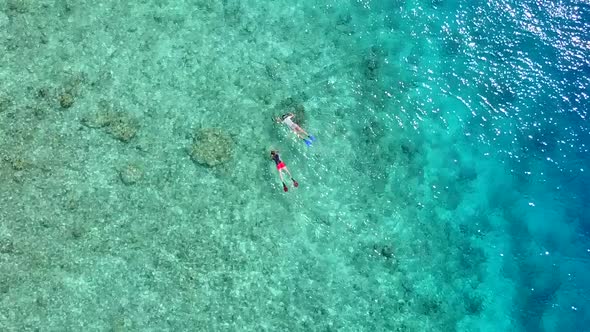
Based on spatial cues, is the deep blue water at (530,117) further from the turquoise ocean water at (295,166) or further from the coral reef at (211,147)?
the coral reef at (211,147)

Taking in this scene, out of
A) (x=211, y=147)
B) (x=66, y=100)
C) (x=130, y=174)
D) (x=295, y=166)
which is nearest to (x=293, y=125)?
(x=295, y=166)

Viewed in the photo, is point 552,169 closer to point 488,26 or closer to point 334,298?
point 488,26

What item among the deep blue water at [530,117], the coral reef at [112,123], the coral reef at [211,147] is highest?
the deep blue water at [530,117]

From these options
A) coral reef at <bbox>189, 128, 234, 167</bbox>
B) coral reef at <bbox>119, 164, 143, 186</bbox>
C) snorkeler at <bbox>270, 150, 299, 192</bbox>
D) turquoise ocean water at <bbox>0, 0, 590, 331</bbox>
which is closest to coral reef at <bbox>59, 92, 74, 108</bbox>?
turquoise ocean water at <bbox>0, 0, 590, 331</bbox>

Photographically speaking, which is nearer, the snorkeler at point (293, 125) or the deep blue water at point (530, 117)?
the snorkeler at point (293, 125)

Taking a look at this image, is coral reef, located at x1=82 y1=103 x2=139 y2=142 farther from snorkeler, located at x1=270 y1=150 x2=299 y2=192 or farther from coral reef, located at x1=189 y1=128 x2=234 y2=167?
snorkeler, located at x1=270 y1=150 x2=299 y2=192

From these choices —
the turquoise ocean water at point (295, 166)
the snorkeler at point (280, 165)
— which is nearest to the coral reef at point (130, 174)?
the turquoise ocean water at point (295, 166)

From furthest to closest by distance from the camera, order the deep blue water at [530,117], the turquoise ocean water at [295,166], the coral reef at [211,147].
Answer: the deep blue water at [530,117] → the coral reef at [211,147] → the turquoise ocean water at [295,166]
